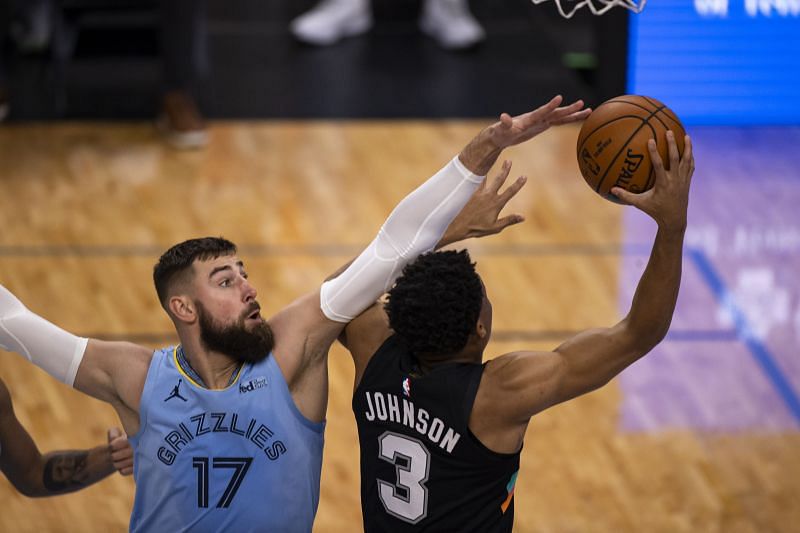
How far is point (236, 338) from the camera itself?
348 cm

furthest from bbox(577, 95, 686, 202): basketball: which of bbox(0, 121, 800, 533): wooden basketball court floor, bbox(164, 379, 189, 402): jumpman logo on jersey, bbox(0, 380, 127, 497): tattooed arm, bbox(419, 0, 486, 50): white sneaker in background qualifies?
bbox(419, 0, 486, 50): white sneaker in background

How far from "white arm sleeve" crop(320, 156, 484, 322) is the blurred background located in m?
1.76

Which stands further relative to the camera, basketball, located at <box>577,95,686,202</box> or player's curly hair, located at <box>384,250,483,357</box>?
basketball, located at <box>577,95,686,202</box>

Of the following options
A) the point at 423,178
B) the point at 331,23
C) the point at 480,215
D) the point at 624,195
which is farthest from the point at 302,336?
the point at 331,23

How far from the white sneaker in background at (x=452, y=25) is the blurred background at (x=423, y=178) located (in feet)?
0.09

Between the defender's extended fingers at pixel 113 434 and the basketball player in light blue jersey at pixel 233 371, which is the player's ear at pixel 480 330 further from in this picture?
the defender's extended fingers at pixel 113 434

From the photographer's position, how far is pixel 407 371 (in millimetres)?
3361

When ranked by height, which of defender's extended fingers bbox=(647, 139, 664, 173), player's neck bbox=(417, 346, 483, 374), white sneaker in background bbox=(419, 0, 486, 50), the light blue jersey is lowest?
white sneaker in background bbox=(419, 0, 486, 50)

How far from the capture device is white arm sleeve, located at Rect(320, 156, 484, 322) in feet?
11.4

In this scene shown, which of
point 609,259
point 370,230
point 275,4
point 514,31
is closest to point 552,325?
point 609,259

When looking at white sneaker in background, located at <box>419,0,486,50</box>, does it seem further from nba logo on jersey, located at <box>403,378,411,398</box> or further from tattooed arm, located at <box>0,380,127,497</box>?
nba logo on jersey, located at <box>403,378,411,398</box>

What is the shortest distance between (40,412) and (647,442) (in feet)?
8.99

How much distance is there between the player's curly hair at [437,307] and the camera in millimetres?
3264

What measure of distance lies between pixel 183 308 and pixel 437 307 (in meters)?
0.75
